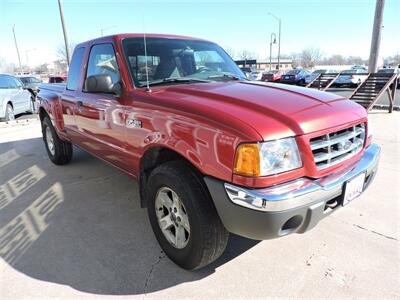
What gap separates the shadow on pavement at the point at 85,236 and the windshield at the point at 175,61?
1.50 meters

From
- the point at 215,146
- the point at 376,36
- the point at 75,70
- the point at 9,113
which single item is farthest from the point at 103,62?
the point at 376,36

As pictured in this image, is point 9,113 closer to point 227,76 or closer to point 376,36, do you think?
point 227,76

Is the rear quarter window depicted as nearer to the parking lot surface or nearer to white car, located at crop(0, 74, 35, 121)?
the parking lot surface

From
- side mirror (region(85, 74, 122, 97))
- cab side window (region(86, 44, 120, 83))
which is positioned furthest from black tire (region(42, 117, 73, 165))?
side mirror (region(85, 74, 122, 97))

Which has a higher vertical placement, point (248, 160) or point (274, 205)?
point (248, 160)

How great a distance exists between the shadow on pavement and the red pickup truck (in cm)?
29

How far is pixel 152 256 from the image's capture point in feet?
8.72

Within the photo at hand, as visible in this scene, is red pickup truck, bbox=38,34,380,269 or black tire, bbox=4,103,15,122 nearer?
red pickup truck, bbox=38,34,380,269

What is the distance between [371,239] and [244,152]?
1.79 m

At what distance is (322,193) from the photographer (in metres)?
1.99

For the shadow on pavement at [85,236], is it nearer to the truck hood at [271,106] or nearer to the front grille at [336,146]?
the front grille at [336,146]

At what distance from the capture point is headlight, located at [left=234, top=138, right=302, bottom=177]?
187 centimetres

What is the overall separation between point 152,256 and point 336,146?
1750 mm

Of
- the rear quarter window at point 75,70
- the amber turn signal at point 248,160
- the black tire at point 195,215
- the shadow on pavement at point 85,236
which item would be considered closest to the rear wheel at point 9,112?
the shadow on pavement at point 85,236
